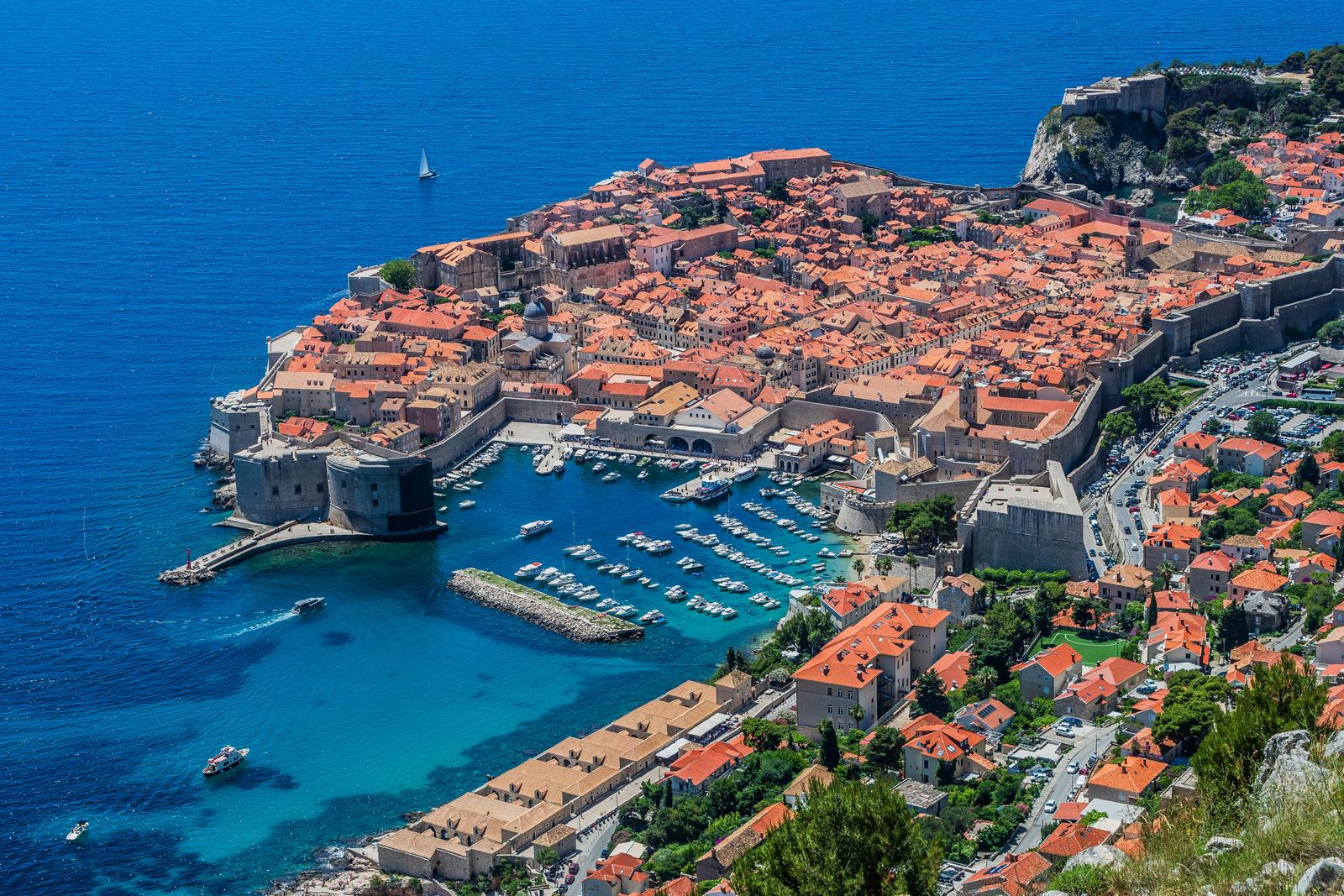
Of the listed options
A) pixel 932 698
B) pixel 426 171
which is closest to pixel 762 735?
pixel 932 698

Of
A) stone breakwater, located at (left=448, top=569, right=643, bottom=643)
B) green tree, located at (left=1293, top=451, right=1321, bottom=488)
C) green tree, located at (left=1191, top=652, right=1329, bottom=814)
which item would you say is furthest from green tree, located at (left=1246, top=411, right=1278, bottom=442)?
green tree, located at (left=1191, top=652, right=1329, bottom=814)

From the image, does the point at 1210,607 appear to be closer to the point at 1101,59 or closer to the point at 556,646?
the point at 556,646

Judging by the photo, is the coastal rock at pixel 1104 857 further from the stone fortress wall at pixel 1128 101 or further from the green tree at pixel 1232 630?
the stone fortress wall at pixel 1128 101

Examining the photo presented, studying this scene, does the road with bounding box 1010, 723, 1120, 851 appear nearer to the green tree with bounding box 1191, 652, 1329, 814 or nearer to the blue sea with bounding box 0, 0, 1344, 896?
the green tree with bounding box 1191, 652, 1329, 814

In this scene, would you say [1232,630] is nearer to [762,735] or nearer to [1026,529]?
[1026,529]

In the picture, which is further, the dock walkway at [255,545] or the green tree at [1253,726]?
the dock walkway at [255,545]

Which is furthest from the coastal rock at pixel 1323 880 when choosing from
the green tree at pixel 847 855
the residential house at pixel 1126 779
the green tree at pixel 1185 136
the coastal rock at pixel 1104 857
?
the green tree at pixel 1185 136
